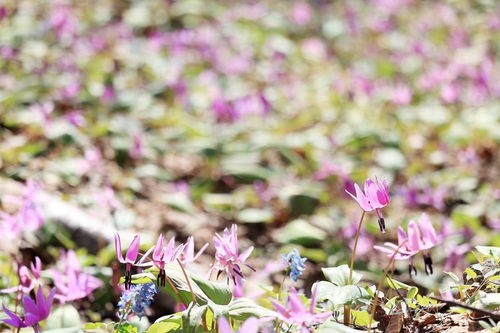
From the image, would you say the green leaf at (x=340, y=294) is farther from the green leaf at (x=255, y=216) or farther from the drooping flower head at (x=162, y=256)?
the green leaf at (x=255, y=216)

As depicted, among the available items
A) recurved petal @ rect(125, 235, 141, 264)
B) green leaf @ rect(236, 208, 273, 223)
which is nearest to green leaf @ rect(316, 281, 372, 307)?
recurved petal @ rect(125, 235, 141, 264)

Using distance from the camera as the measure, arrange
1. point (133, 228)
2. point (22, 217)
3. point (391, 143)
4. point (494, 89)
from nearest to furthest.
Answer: point (22, 217) → point (133, 228) → point (391, 143) → point (494, 89)

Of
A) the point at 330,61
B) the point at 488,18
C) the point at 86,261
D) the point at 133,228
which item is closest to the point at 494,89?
the point at 330,61

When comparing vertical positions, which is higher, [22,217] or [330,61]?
[22,217]

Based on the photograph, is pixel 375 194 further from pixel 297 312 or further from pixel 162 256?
pixel 162 256

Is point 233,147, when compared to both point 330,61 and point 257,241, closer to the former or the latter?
point 257,241
